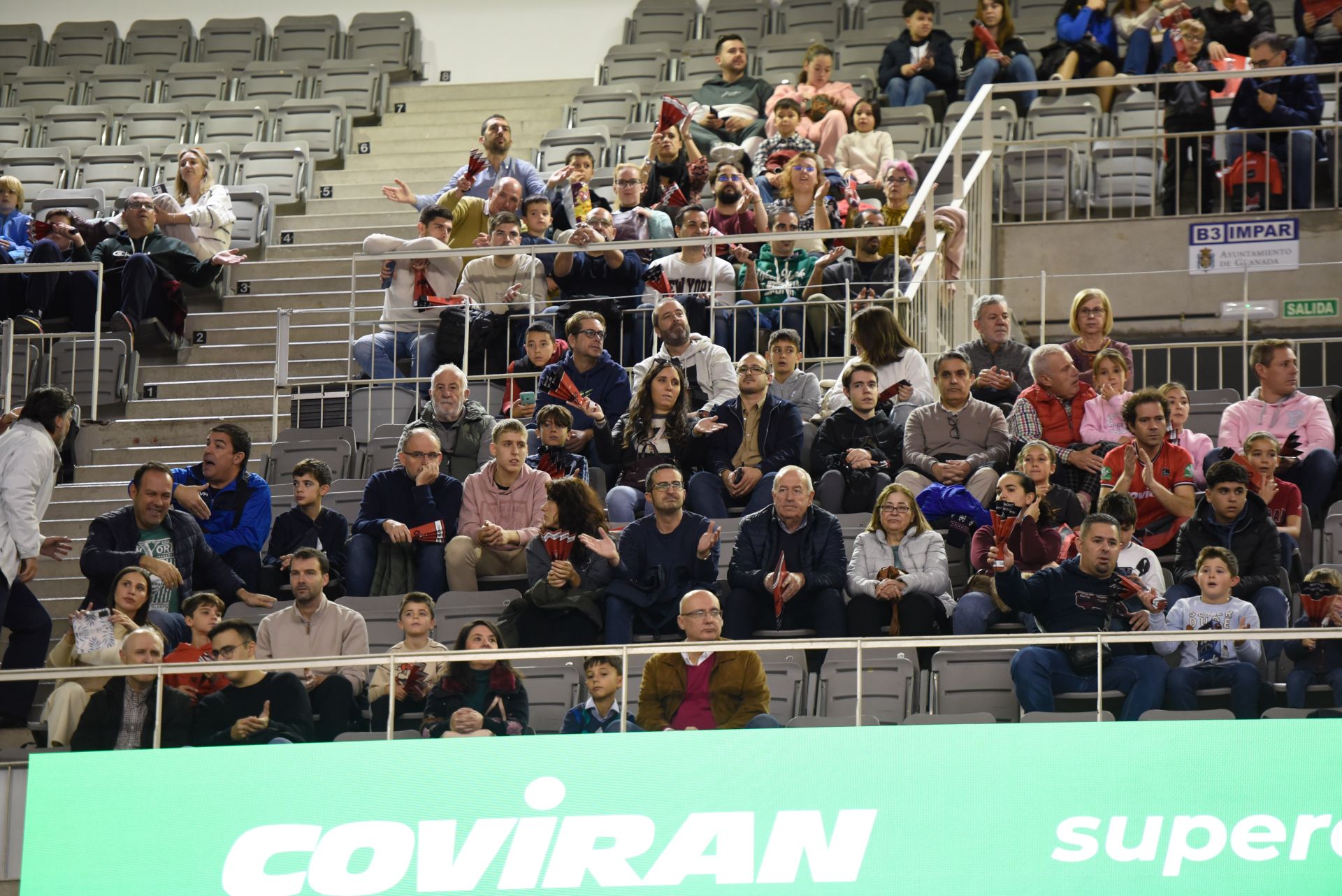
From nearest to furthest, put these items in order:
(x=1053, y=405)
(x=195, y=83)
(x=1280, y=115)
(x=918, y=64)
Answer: (x=1053, y=405), (x=1280, y=115), (x=918, y=64), (x=195, y=83)

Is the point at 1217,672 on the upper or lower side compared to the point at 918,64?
lower

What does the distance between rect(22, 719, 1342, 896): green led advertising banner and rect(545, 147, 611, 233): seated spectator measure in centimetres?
545

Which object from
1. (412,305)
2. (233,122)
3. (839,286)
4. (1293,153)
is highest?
(233,122)

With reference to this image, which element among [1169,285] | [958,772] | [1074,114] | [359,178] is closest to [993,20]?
[1074,114]

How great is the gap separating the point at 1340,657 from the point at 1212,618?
2.29ft

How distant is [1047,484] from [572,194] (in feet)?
14.8

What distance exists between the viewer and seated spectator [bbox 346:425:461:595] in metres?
8.97

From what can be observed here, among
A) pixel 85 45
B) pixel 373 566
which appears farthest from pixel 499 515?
pixel 85 45

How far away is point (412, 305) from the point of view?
1102 centimetres

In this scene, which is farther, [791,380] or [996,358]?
[996,358]

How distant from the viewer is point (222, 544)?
925 centimetres

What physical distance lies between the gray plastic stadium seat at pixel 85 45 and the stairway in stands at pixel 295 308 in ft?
8.08

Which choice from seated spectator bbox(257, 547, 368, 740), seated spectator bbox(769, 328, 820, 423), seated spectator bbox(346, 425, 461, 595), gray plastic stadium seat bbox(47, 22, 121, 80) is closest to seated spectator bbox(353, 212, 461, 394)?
seated spectator bbox(346, 425, 461, 595)

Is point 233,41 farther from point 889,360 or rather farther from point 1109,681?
point 1109,681
